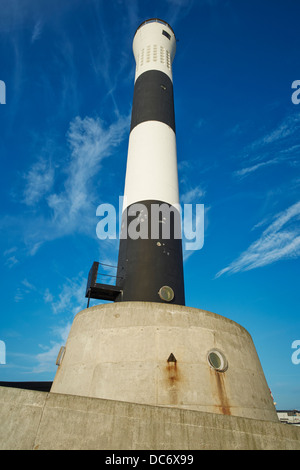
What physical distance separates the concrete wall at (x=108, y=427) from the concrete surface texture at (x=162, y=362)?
1.99 m

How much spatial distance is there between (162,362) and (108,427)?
3.15m

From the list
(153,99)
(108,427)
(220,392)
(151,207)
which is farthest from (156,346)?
(153,99)

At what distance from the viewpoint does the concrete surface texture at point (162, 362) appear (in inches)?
319

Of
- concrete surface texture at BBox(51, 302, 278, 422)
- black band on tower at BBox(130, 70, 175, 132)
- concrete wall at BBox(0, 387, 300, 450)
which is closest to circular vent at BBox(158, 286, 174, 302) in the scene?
concrete surface texture at BBox(51, 302, 278, 422)

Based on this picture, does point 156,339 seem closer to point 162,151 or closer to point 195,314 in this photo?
point 195,314

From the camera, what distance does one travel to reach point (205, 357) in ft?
29.3

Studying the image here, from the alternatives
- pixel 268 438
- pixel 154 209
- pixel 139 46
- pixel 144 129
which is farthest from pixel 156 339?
pixel 139 46

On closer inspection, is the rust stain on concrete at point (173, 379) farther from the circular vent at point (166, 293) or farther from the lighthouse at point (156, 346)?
the circular vent at point (166, 293)

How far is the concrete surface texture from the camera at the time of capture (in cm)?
811

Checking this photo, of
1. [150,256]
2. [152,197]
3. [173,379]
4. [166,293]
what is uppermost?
[152,197]

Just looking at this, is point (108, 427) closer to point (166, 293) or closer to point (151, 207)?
point (166, 293)

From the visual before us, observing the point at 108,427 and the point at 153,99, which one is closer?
the point at 108,427

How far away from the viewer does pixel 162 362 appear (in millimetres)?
8445
